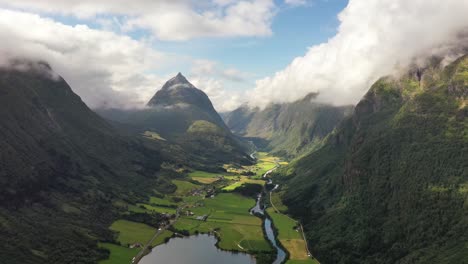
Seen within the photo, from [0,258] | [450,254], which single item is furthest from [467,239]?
[0,258]

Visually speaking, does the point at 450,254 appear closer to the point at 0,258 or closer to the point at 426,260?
the point at 426,260

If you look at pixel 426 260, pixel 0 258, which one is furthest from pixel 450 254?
pixel 0 258

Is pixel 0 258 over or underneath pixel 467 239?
over

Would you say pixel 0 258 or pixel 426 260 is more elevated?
pixel 0 258

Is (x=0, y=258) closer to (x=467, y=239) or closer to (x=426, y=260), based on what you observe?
(x=426, y=260)

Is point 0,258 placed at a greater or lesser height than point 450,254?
greater
